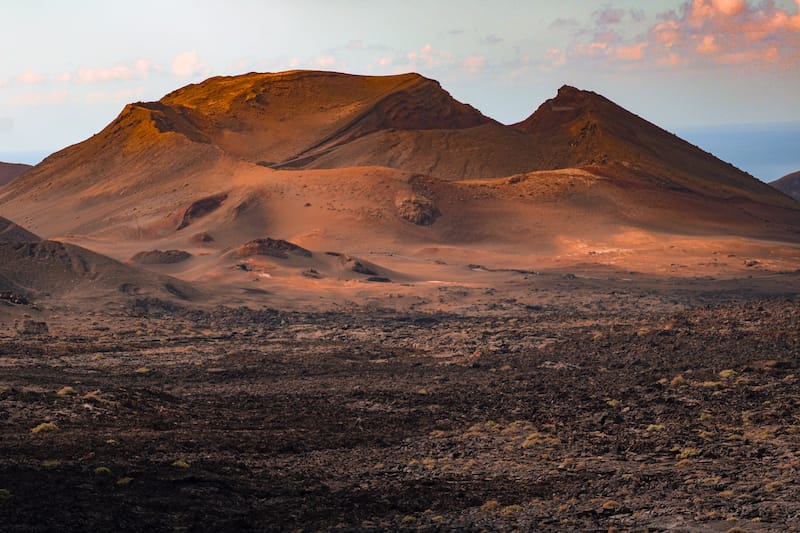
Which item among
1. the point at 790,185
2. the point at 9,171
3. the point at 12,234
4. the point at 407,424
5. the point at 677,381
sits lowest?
the point at 407,424

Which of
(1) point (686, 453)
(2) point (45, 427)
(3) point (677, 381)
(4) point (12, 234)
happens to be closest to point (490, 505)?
(1) point (686, 453)

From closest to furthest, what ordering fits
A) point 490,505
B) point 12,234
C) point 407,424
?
point 490,505
point 407,424
point 12,234

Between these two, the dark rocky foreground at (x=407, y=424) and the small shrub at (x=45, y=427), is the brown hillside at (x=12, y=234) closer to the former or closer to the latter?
the dark rocky foreground at (x=407, y=424)

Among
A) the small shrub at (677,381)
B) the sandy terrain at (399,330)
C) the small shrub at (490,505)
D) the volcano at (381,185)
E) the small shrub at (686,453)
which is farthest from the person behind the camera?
the volcano at (381,185)

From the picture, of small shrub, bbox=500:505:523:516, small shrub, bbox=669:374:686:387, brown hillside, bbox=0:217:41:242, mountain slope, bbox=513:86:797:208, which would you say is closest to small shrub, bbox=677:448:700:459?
small shrub, bbox=500:505:523:516

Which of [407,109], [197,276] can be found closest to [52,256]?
[197,276]

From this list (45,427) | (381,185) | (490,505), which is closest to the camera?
(490,505)

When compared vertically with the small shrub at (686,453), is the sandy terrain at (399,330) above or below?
above

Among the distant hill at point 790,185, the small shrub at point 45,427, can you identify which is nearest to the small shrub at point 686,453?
the small shrub at point 45,427

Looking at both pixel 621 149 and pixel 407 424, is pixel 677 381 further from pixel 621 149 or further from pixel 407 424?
pixel 621 149
